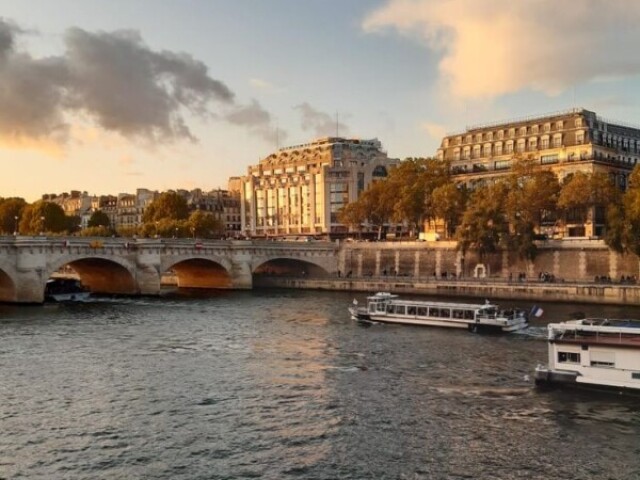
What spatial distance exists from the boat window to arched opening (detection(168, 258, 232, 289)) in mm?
69292

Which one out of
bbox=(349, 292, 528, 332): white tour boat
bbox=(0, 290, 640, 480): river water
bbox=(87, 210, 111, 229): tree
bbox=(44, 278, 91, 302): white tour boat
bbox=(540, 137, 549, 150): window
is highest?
bbox=(540, 137, 549, 150): window

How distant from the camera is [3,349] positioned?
1996 inches

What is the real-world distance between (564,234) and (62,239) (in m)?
66.3

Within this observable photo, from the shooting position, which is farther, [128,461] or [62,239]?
[62,239]

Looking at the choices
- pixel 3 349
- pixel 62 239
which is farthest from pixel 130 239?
pixel 3 349

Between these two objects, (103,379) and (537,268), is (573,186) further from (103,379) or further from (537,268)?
(103,379)

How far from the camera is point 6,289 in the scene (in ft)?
262

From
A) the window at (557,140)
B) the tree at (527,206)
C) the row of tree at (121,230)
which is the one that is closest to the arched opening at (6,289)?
the tree at (527,206)

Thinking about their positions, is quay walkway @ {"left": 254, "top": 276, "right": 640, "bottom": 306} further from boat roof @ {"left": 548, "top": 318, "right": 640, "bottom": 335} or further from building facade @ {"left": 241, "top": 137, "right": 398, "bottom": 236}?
building facade @ {"left": 241, "top": 137, "right": 398, "bottom": 236}

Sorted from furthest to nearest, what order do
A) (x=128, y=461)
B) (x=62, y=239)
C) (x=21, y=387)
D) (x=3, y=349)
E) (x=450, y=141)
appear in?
(x=450, y=141) < (x=62, y=239) < (x=3, y=349) < (x=21, y=387) < (x=128, y=461)

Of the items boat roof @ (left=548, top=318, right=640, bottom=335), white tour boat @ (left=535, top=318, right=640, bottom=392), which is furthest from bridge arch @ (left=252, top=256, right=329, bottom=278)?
white tour boat @ (left=535, top=318, right=640, bottom=392)

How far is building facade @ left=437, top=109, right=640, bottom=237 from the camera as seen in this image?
10750 cm

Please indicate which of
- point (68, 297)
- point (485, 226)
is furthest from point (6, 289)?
point (485, 226)

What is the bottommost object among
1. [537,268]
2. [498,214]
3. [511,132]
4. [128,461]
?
[128,461]
